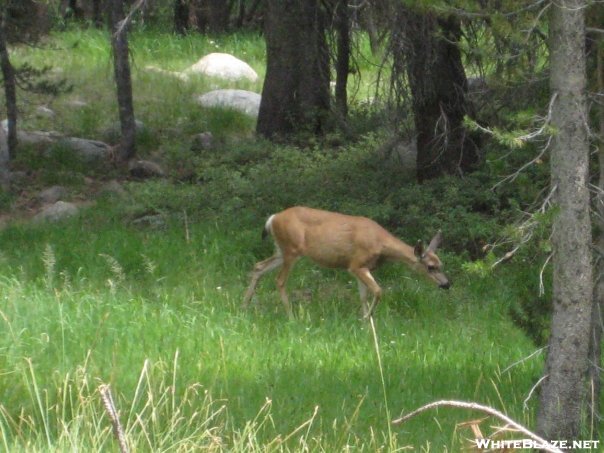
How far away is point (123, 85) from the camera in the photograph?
682 inches

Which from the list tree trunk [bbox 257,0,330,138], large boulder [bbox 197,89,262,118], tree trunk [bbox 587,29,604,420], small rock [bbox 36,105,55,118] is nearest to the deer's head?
tree trunk [bbox 587,29,604,420]

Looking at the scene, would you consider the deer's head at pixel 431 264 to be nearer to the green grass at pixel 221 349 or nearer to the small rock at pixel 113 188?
the green grass at pixel 221 349

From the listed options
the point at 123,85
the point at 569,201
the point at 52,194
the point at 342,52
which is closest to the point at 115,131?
the point at 123,85

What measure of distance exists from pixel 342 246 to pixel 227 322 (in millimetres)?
2007

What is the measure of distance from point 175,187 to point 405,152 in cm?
318

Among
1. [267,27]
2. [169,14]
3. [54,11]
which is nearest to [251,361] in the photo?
[267,27]

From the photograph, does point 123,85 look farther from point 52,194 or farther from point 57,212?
point 57,212

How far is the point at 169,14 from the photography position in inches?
1359

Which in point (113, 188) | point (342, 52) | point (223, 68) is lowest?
point (113, 188)

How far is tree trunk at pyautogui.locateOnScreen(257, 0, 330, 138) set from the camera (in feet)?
57.1

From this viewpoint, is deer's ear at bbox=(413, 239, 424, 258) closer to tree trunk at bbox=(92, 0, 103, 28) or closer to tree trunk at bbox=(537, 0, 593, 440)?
tree trunk at bbox=(537, 0, 593, 440)

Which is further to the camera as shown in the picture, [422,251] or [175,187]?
[175,187]

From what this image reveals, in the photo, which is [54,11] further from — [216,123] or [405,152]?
[405,152]

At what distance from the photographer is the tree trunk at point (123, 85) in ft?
54.3
